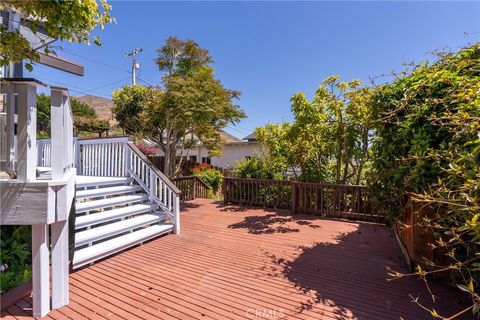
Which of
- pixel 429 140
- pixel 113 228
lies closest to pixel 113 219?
pixel 113 228

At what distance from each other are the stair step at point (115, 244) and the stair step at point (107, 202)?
0.68m

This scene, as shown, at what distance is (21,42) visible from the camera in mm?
2334

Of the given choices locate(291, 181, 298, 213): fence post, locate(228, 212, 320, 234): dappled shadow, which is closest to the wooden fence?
locate(291, 181, 298, 213): fence post

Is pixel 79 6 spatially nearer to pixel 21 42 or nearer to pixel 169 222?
pixel 21 42

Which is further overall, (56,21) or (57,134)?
(57,134)

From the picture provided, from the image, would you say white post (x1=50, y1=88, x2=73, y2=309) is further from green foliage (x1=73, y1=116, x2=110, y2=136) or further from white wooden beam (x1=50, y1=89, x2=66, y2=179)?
green foliage (x1=73, y1=116, x2=110, y2=136)

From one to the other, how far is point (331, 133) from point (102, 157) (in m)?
6.23

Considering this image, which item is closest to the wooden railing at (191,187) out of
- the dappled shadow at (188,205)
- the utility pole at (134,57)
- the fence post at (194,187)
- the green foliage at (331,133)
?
the fence post at (194,187)

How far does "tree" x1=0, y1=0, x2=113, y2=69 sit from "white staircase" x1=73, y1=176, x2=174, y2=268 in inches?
97.8

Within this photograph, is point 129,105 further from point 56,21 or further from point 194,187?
point 56,21

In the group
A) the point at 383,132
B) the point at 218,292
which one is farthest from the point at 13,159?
the point at 383,132

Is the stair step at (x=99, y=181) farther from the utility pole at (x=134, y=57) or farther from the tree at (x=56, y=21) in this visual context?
the utility pole at (x=134, y=57)

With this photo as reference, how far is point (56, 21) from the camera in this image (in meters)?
2.25

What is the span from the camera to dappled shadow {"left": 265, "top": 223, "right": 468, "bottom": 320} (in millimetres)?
2647
